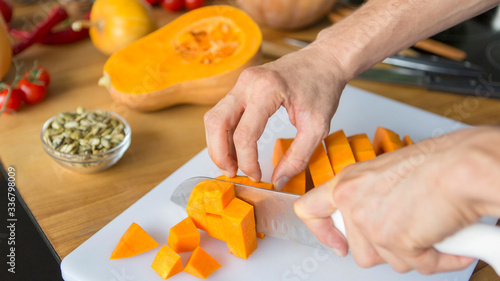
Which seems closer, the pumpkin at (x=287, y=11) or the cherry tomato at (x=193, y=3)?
the pumpkin at (x=287, y=11)

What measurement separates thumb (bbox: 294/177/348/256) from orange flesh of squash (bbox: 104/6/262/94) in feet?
2.31

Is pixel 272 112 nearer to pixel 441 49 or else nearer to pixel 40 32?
pixel 441 49

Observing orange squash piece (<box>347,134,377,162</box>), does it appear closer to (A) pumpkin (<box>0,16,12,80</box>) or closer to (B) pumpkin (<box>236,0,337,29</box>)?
(B) pumpkin (<box>236,0,337,29</box>)

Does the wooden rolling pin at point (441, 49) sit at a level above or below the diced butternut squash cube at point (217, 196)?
above

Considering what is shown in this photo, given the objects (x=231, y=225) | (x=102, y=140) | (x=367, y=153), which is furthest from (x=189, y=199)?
(x=367, y=153)

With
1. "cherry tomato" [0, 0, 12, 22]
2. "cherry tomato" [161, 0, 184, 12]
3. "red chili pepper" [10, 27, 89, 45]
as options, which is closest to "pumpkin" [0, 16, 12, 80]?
"red chili pepper" [10, 27, 89, 45]

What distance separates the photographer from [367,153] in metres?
1.25

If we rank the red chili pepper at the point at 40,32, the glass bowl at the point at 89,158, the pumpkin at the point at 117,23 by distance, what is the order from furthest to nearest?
1. the red chili pepper at the point at 40,32
2. the pumpkin at the point at 117,23
3. the glass bowl at the point at 89,158

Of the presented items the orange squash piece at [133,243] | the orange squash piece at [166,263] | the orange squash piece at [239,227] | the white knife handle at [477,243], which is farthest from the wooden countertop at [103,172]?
the white knife handle at [477,243]

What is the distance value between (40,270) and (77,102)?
69 cm

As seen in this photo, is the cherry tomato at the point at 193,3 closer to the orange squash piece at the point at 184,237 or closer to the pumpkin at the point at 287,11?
the pumpkin at the point at 287,11

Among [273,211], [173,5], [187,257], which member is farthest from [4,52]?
[273,211]

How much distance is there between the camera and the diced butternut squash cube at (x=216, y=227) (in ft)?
3.75

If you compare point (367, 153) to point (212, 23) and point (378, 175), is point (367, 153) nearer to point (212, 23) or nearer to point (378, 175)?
point (378, 175)
